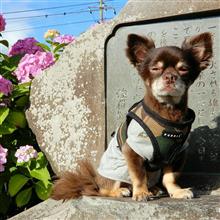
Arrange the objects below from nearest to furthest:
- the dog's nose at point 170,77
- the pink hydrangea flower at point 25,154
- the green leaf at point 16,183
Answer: the dog's nose at point 170,77 < the pink hydrangea flower at point 25,154 < the green leaf at point 16,183

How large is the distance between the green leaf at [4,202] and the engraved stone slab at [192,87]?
127cm

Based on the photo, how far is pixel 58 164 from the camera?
5164 millimetres

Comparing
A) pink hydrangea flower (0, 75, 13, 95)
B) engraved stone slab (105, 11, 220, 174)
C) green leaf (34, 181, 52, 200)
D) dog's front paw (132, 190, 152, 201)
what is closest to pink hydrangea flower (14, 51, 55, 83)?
pink hydrangea flower (0, 75, 13, 95)

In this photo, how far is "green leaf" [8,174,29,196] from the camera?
507 cm

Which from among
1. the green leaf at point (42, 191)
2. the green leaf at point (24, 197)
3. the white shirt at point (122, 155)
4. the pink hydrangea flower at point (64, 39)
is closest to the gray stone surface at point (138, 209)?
the white shirt at point (122, 155)

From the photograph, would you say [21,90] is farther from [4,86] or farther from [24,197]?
[24,197]

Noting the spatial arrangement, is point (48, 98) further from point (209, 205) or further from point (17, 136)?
point (209, 205)

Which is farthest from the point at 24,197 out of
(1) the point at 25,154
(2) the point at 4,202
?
(1) the point at 25,154

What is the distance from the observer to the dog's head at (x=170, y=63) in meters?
3.71

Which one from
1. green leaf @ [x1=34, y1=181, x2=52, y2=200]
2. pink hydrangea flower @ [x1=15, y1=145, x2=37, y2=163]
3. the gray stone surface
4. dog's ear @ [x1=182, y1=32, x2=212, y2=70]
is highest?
dog's ear @ [x1=182, y1=32, x2=212, y2=70]

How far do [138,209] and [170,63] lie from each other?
1.04m

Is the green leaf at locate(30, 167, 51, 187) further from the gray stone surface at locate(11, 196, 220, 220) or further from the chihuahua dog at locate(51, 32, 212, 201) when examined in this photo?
the gray stone surface at locate(11, 196, 220, 220)

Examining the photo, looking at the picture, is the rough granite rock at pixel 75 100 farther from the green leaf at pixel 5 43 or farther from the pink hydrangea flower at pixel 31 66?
the green leaf at pixel 5 43

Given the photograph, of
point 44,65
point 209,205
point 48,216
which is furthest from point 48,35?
point 209,205
